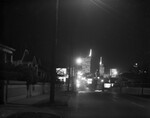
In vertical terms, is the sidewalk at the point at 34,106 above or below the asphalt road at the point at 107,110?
above

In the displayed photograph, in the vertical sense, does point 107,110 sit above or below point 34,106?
below

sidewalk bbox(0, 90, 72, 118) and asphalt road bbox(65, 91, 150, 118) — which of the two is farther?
asphalt road bbox(65, 91, 150, 118)

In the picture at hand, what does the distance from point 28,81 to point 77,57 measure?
105ft

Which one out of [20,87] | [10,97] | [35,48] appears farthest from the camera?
[35,48]

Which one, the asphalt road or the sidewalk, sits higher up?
the sidewalk

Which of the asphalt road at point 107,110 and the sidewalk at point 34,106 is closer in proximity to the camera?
the sidewalk at point 34,106

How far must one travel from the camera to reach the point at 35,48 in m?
73.8

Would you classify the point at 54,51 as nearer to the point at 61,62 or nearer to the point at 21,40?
the point at 21,40

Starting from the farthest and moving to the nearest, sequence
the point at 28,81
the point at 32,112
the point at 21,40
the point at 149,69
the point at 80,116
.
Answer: the point at 149,69
the point at 21,40
the point at 28,81
the point at 80,116
the point at 32,112

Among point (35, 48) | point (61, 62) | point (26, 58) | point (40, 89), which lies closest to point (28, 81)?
point (40, 89)

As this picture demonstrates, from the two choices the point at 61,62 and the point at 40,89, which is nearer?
the point at 40,89

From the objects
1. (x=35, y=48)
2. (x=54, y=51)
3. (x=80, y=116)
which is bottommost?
(x=80, y=116)

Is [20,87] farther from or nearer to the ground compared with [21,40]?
nearer to the ground

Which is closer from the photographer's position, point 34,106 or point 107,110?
point 34,106
